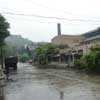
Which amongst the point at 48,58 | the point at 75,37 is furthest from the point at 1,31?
the point at 75,37

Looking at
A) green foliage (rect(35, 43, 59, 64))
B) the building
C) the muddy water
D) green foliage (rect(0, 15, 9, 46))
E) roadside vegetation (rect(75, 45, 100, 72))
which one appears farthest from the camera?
green foliage (rect(35, 43, 59, 64))

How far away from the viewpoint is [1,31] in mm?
23703

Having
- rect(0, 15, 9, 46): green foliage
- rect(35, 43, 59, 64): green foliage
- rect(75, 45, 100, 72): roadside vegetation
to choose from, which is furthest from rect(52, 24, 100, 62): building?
rect(0, 15, 9, 46): green foliage

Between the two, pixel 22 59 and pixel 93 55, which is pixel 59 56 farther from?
pixel 22 59

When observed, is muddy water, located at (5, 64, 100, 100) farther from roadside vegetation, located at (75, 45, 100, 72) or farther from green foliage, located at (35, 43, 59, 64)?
green foliage, located at (35, 43, 59, 64)

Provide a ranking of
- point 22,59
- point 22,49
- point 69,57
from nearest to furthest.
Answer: point 69,57, point 22,59, point 22,49

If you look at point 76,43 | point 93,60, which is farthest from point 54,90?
point 76,43

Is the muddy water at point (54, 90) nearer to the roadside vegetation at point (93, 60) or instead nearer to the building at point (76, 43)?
the roadside vegetation at point (93, 60)

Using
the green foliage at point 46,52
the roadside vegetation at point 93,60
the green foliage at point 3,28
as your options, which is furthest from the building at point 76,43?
the green foliage at point 3,28

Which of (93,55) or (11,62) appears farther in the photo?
(11,62)

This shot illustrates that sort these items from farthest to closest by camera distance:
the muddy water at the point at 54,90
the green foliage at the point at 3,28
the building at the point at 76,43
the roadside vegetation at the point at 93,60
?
the building at the point at 76,43, the roadside vegetation at the point at 93,60, the green foliage at the point at 3,28, the muddy water at the point at 54,90

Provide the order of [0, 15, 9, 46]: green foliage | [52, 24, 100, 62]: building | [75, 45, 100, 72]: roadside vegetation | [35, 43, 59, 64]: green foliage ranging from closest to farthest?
1. [0, 15, 9, 46]: green foliage
2. [75, 45, 100, 72]: roadside vegetation
3. [52, 24, 100, 62]: building
4. [35, 43, 59, 64]: green foliage

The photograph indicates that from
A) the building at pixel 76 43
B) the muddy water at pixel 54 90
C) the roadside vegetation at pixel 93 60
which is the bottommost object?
the muddy water at pixel 54 90

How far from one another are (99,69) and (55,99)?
15812mm
